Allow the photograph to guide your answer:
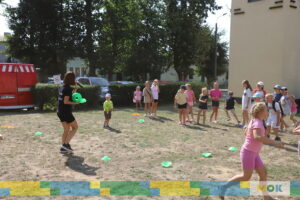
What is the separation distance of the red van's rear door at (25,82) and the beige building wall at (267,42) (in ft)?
41.4

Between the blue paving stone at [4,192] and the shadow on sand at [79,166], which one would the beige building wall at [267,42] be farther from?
the blue paving stone at [4,192]

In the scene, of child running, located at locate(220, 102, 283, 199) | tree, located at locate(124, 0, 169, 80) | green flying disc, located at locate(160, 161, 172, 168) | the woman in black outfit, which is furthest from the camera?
tree, located at locate(124, 0, 169, 80)

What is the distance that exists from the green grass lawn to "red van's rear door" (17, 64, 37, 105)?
3694mm

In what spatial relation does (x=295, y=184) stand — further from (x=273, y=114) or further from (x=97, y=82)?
(x=97, y=82)

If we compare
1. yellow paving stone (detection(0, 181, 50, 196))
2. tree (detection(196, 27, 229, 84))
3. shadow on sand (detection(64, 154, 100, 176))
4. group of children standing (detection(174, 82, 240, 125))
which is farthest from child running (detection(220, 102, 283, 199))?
tree (detection(196, 27, 229, 84))

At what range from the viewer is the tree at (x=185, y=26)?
33.1 meters

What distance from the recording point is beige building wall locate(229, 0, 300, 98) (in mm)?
17625

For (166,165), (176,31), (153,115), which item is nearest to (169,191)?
(166,165)

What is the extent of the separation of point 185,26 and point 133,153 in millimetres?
28603

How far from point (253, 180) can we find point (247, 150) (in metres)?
1.46

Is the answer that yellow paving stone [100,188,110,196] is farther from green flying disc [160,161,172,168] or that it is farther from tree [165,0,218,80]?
tree [165,0,218,80]

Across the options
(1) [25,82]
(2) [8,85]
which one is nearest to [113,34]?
(1) [25,82]

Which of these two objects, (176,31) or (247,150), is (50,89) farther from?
(176,31)

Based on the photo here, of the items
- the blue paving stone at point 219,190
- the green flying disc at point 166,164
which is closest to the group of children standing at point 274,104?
the green flying disc at point 166,164
